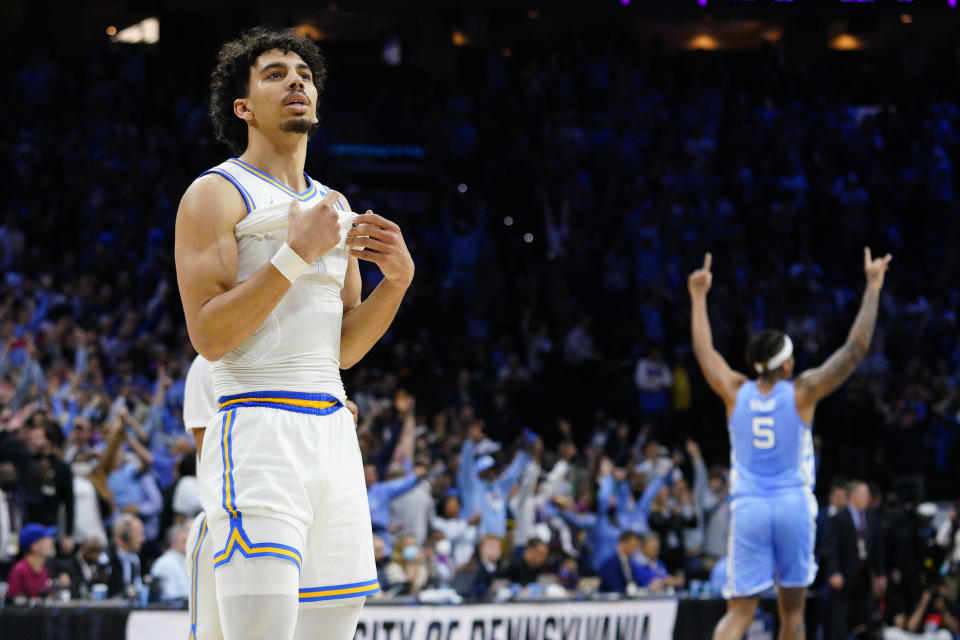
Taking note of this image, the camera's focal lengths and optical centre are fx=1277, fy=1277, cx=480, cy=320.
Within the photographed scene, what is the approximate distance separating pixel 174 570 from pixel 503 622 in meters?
2.32

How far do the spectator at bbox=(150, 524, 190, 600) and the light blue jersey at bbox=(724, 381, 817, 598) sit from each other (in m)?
3.78

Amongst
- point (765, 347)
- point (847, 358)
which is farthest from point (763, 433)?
point (847, 358)

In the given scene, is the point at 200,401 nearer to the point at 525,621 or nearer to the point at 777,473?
the point at 777,473

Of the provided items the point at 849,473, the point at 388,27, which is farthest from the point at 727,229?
the point at 388,27

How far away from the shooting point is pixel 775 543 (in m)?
7.38

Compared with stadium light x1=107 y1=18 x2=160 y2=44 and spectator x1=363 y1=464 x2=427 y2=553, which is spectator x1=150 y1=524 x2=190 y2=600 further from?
stadium light x1=107 y1=18 x2=160 y2=44

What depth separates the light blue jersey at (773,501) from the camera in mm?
7340

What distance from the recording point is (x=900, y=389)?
15.4 m

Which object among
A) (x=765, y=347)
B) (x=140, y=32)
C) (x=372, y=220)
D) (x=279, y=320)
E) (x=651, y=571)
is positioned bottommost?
(x=651, y=571)

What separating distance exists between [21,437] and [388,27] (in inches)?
547

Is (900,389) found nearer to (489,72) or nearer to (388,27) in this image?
(489,72)

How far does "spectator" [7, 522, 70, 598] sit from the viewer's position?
889 centimetres

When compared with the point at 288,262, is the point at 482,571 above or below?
below

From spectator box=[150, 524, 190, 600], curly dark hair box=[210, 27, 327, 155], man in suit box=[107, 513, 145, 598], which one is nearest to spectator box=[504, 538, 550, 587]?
spectator box=[150, 524, 190, 600]
